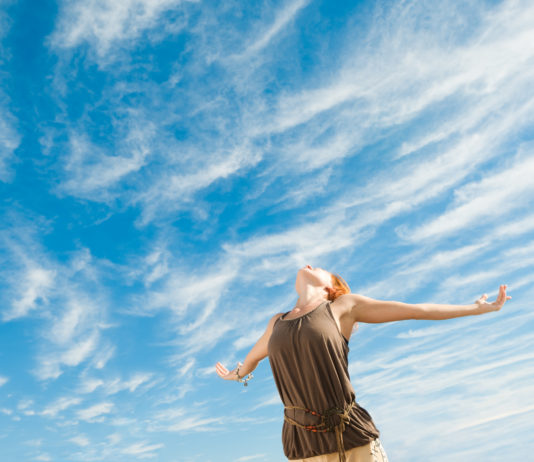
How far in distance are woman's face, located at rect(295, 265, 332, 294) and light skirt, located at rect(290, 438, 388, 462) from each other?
79.7 inches

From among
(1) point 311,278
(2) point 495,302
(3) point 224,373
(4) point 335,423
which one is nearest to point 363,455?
(4) point 335,423

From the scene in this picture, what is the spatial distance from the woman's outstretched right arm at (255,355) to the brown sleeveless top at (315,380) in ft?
2.25

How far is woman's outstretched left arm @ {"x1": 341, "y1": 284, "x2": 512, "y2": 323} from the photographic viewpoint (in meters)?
6.30

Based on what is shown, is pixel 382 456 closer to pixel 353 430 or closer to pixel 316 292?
pixel 353 430

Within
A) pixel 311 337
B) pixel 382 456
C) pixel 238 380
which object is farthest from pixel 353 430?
pixel 238 380

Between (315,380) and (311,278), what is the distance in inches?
57.8

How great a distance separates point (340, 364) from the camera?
5930 mm

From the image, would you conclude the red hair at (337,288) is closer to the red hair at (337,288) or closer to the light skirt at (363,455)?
the red hair at (337,288)

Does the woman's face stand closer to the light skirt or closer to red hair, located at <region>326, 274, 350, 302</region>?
red hair, located at <region>326, 274, 350, 302</region>

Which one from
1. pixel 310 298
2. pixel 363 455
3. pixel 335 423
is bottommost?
pixel 363 455

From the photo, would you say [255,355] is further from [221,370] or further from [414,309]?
[414,309]

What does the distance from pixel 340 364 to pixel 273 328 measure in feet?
3.33

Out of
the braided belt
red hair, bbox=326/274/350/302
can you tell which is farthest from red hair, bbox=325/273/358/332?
the braided belt

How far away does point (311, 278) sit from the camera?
6.94 m
